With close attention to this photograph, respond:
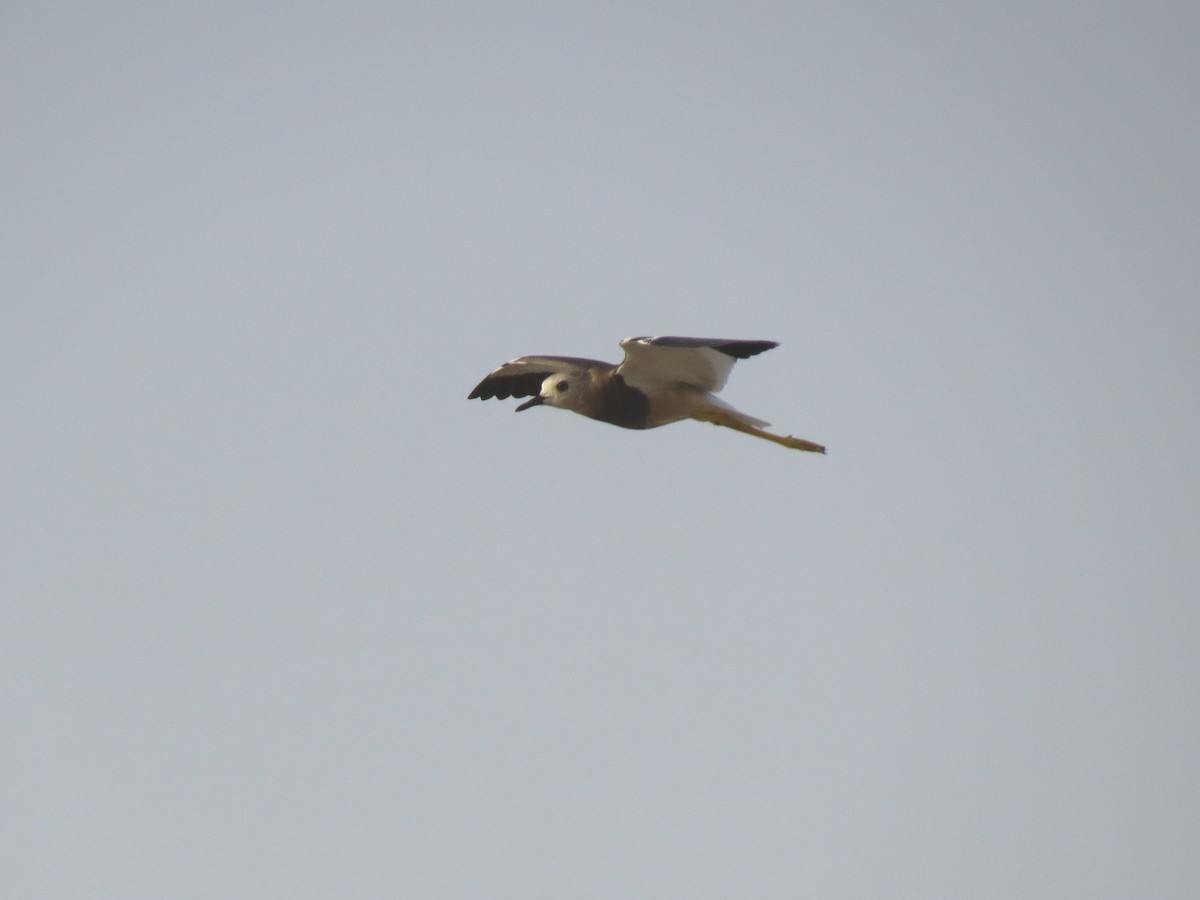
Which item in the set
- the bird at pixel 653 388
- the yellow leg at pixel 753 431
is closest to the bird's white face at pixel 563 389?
the bird at pixel 653 388

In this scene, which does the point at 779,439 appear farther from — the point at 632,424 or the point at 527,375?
the point at 527,375

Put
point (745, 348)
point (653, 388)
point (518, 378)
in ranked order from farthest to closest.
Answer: point (518, 378)
point (653, 388)
point (745, 348)

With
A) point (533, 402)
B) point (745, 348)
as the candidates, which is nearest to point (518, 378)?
point (533, 402)

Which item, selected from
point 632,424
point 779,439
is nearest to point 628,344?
point 632,424

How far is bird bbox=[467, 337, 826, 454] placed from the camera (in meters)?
17.0

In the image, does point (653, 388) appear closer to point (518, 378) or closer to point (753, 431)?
point (753, 431)

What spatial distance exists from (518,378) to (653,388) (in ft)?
9.06

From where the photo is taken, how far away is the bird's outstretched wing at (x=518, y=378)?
18984 mm

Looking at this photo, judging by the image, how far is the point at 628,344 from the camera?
663 inches

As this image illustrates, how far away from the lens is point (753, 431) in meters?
17.9

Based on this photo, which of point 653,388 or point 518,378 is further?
point 518,378

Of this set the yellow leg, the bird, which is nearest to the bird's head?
the bird

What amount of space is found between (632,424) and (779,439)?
5.66ft

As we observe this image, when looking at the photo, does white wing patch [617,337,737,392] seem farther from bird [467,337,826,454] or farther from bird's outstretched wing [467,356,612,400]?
bird's outstretched wing [467,356,612,400]
